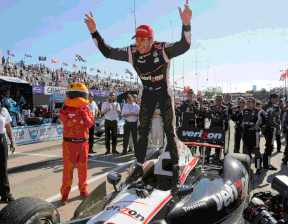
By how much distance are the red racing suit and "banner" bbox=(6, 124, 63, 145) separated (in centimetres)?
612

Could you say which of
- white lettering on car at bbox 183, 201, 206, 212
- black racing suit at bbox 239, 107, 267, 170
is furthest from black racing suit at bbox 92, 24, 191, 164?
black racing suit at bbox 239, 107, 267, 170

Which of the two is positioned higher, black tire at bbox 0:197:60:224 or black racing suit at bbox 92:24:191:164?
black racing suit at bbox 92:24:191:164

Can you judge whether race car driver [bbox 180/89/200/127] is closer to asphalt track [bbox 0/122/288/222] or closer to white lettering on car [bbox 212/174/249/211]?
asphalt track [bbox 0/122/288/222]

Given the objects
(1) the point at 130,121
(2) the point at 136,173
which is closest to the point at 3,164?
(2) the point at 136,173

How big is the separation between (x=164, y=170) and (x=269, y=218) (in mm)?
1661

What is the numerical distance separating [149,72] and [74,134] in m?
1.80

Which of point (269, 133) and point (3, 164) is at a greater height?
point (269, 133)

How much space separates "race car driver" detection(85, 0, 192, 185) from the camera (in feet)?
8.89

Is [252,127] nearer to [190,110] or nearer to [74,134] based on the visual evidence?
[190,110]

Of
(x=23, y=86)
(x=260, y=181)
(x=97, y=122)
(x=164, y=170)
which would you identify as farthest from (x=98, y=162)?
(x=23, y=86)

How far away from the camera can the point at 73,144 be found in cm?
365

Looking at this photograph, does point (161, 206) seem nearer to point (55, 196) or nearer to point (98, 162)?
point (55, 196)

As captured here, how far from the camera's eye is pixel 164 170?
2.96 metres

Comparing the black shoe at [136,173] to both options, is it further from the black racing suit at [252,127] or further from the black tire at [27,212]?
the black racing suit at [252,127]
